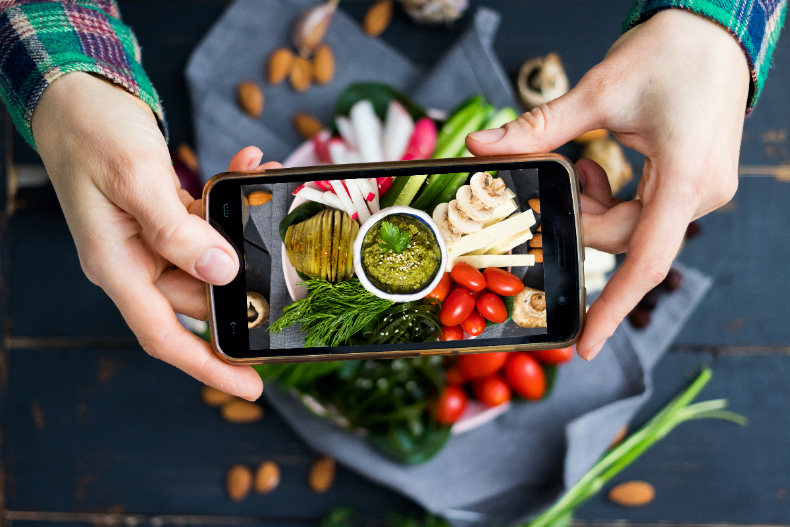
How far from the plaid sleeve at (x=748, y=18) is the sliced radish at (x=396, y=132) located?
587mm

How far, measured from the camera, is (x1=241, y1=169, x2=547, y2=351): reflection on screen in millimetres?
745

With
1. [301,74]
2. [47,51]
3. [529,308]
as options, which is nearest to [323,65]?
[301,74]

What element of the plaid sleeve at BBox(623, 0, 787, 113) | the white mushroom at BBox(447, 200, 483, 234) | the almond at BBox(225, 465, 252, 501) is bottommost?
the almond at BBox(225, 465, 252, 501)

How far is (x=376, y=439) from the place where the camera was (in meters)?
1.25

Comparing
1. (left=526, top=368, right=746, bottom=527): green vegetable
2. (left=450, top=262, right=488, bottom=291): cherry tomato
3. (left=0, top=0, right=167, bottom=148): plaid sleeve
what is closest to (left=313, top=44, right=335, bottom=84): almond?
(left=0, top=0, right=167, bottom=148): plaid sleeve

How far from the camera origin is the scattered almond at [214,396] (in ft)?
4.56

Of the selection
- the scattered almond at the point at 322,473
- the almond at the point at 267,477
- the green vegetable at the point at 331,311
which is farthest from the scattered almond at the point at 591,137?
the almond at the point at 267,477

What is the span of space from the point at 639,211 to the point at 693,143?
0.13m

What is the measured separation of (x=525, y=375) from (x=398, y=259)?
67 cm

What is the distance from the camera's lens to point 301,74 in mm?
1362

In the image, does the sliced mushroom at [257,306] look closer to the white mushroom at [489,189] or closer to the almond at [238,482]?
the white mushroom at [489,189]

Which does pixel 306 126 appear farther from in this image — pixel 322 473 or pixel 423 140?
pixel 322 473

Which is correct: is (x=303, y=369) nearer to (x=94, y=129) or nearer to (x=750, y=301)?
(x=94, y=129)

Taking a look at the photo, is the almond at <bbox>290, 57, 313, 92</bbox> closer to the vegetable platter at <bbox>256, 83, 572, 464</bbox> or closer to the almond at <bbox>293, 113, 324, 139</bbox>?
the almond at <bbox>293, 113, 324, 139</bbox>
